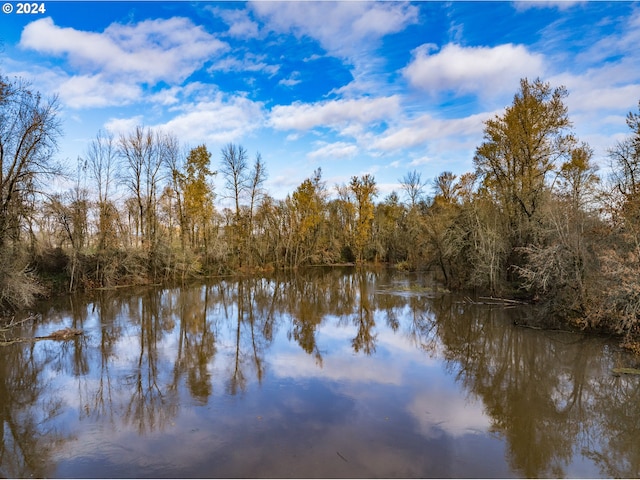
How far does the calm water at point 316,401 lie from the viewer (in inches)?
217

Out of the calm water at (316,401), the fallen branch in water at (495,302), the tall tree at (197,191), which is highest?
the tall tree at (197,191)

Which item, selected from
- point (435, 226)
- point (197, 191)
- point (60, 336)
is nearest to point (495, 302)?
point (435, 226)

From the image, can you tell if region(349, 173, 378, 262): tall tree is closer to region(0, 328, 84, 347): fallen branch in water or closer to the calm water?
the calm water

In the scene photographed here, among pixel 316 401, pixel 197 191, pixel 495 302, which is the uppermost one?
pixel 197 191

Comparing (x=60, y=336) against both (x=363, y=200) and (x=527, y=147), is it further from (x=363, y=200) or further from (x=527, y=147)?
(x=363, y=200)

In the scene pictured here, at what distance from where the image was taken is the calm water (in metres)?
5.51

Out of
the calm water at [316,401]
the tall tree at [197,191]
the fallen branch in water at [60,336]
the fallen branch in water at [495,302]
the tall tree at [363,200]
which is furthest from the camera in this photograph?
the tall tree at [363,200]

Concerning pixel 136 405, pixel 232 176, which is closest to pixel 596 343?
pixel 136 405

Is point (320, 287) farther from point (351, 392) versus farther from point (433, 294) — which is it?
point (351, 392)

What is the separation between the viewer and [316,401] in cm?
765

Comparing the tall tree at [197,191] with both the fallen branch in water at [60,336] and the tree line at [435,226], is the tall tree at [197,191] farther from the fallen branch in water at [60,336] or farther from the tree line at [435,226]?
the fallen branch in water at [60,336]

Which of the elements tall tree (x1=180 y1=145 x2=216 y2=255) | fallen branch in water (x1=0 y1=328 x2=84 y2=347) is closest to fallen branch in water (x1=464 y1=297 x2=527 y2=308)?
fallen branch in water (x1=0 y1=328 x2=84 y2=347)

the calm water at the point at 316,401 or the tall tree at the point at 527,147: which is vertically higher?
the tall tree at the point at 527,147

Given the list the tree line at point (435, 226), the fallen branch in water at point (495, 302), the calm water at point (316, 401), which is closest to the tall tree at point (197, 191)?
the tree line at point (435, 226)
